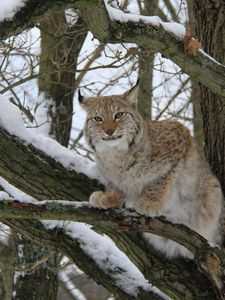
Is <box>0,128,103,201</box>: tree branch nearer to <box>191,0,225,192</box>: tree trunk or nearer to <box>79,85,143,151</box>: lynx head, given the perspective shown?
<box>79,85,143,151</box>: lynx head

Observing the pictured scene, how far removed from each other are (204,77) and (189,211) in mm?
1286

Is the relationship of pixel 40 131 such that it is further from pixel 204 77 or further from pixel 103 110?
pixel 204 77

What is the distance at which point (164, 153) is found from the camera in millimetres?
4660

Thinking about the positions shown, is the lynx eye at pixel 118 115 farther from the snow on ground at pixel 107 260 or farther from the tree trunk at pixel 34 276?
the tree trunk at pixel 34 276

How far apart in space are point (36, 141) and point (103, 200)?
0.63 meters

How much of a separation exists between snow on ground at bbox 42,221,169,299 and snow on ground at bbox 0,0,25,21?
1917 mm

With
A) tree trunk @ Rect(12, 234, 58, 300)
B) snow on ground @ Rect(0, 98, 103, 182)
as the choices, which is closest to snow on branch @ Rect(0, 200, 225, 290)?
snow on ground @ Rect(0, 98, 103, 182)

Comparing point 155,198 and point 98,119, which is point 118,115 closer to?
point 98,119

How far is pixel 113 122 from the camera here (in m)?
4.70

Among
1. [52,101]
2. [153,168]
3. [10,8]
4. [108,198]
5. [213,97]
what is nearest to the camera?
[10,8]

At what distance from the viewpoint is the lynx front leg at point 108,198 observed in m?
4.21

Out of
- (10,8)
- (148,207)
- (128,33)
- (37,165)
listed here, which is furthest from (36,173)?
(10,8)

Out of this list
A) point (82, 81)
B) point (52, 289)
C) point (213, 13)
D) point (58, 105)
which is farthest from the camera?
point (82, 81)

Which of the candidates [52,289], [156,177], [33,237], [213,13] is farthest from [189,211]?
[52,289]
